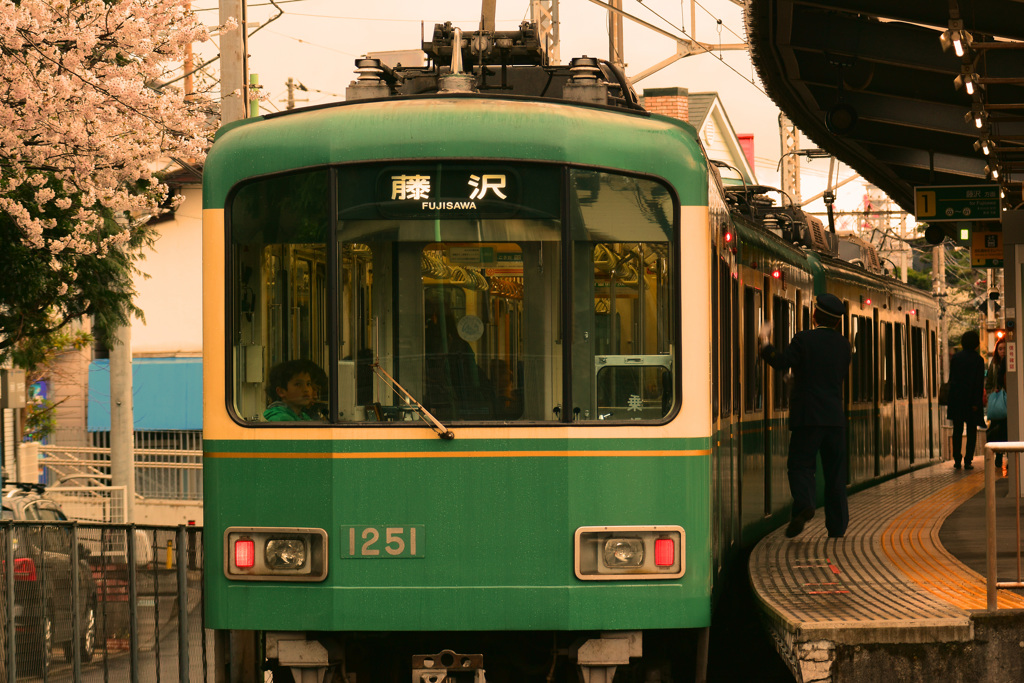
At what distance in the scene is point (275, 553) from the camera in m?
6.29

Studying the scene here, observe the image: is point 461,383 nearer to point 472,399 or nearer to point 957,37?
point 472,399

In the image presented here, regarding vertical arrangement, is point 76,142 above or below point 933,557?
above

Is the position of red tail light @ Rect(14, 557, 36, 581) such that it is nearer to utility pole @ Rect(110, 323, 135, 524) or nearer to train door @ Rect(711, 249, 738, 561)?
train door @ Rect(711, 249, 738, 561)

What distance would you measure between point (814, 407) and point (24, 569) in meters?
4.90

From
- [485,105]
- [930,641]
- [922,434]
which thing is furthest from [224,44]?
[922,434]

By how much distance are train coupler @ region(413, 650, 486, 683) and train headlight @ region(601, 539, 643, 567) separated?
686mm

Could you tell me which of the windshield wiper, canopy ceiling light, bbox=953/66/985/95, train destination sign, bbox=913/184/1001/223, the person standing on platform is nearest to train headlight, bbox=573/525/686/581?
the windshield wiper

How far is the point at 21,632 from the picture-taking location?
833 centimetres

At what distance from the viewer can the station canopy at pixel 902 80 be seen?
10.0 meters

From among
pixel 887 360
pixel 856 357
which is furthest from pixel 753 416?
pixel 887 360

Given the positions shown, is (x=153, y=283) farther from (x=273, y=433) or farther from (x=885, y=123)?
(x=273, y=433)

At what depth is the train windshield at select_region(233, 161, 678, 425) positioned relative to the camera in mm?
6227

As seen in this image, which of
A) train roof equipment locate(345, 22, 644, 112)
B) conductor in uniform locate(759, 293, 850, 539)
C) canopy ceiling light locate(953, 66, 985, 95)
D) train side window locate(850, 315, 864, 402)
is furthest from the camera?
train side window locate(850, 315, 864, 402)

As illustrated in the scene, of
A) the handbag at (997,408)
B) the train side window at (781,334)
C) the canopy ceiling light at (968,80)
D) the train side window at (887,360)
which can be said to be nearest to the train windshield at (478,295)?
the canopy ceiling light at (968,80)
